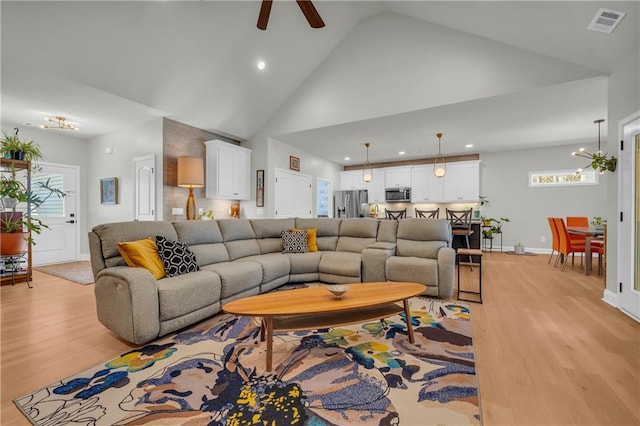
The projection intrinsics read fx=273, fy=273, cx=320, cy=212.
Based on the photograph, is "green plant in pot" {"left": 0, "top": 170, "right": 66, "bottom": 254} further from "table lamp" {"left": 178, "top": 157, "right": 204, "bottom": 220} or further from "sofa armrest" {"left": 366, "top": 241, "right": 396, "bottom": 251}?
"sofa armrest" {"left": 366, "top": 241, "right": 396, "bottom": 251}

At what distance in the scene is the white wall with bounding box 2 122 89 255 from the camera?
5301 mm

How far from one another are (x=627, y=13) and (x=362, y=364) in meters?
3.83

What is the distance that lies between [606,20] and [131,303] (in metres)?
4.94

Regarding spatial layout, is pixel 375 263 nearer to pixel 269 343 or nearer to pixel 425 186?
pixel 269 343

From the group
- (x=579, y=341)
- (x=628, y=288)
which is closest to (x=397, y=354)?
(x=579, y=341)

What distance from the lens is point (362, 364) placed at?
76.1 inches

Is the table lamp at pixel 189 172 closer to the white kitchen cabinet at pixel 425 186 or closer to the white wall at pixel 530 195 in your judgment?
the white kitchen cabinet at pixel 425 186

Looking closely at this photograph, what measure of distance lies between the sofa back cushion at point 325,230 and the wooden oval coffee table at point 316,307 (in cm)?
202

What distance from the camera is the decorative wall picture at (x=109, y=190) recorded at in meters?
5.45

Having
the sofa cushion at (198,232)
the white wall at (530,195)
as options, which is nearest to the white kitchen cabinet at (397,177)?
the white wall at (530,195)

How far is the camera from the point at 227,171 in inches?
217

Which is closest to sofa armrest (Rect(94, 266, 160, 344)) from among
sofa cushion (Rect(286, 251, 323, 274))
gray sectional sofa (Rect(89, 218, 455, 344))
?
gray sectional sofa (Rect(89, 218, 455, 344))

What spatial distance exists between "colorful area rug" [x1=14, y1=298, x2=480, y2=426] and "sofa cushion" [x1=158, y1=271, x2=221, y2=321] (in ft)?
0.81

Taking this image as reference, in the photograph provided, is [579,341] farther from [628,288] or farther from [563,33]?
[563,33]
